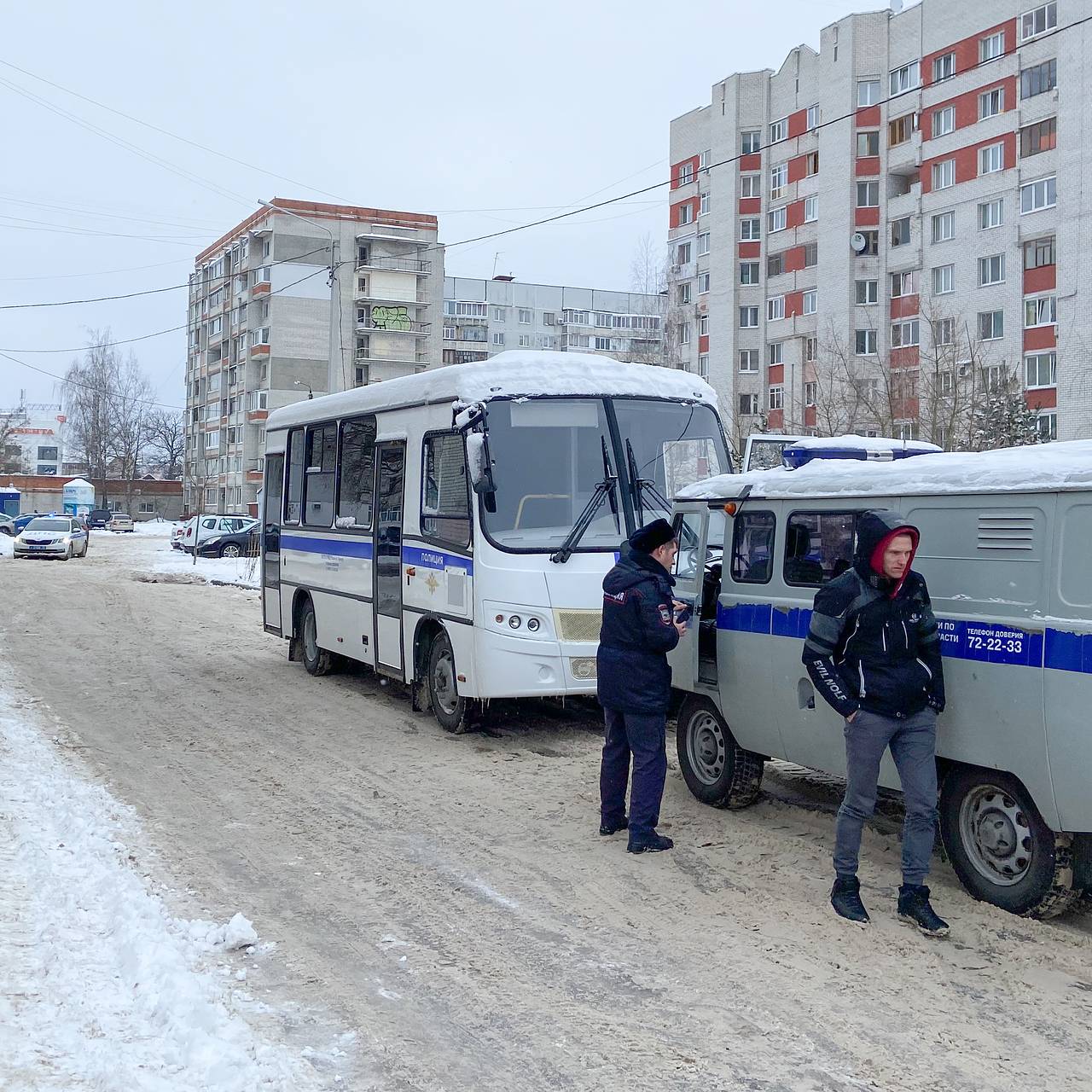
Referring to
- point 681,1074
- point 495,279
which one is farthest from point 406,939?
point 495,279

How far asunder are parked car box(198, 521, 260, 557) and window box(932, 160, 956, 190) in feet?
98.0

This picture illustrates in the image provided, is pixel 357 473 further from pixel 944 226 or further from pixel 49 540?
pixel 944 226

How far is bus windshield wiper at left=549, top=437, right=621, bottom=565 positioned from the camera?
10.3 metres

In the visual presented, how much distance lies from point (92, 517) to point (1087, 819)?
317 ft

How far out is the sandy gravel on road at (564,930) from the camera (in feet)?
14.8

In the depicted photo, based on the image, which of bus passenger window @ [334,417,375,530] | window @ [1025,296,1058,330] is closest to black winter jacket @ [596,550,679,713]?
bus passenger window @ [334,417,375,530]

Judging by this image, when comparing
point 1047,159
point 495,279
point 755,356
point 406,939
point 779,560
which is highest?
point 495,279

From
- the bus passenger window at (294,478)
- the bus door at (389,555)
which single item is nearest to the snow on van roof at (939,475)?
the bus door at (389,555)

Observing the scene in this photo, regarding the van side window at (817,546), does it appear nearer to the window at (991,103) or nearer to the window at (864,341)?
the window at (991,103)

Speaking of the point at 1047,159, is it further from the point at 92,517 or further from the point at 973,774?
the point at 92,517

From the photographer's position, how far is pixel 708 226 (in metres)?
63.6

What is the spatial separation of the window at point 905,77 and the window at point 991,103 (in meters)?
3.57

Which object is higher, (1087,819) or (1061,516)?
(1061,516)

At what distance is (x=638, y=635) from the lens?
282 inches
